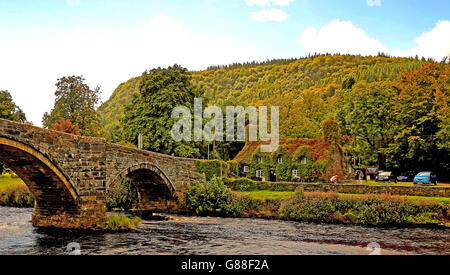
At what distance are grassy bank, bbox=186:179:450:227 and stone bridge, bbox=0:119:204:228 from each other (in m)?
7.98

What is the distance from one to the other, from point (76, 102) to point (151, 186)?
15.0 meters

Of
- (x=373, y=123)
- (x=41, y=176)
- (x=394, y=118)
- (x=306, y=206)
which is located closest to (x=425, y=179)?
(x=394, y=118)

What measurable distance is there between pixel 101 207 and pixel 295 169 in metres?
25.5

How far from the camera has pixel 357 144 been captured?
181 feet

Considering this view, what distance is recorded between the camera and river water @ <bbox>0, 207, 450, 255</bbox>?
17688mm

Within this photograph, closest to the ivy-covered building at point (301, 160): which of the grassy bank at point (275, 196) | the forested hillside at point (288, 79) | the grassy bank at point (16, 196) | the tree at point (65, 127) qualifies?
the grassy bank at point (275, 196)

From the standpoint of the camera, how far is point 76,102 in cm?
4144

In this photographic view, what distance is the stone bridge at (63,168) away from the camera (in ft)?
61.7

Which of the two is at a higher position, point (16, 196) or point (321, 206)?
point (321, 206)

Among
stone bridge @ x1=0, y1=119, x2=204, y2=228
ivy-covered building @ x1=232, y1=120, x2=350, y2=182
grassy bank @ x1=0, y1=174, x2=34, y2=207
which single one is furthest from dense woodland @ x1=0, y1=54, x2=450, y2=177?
stone bridge @ x1=0, y1=119, x2=204, y2=228

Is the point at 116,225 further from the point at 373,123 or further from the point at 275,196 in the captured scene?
the point at 373,123

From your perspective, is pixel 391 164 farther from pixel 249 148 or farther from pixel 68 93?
pixel 68 93

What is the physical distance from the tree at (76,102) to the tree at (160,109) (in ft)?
17.5

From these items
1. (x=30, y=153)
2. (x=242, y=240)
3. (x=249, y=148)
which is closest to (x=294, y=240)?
(x=242, y=240)
